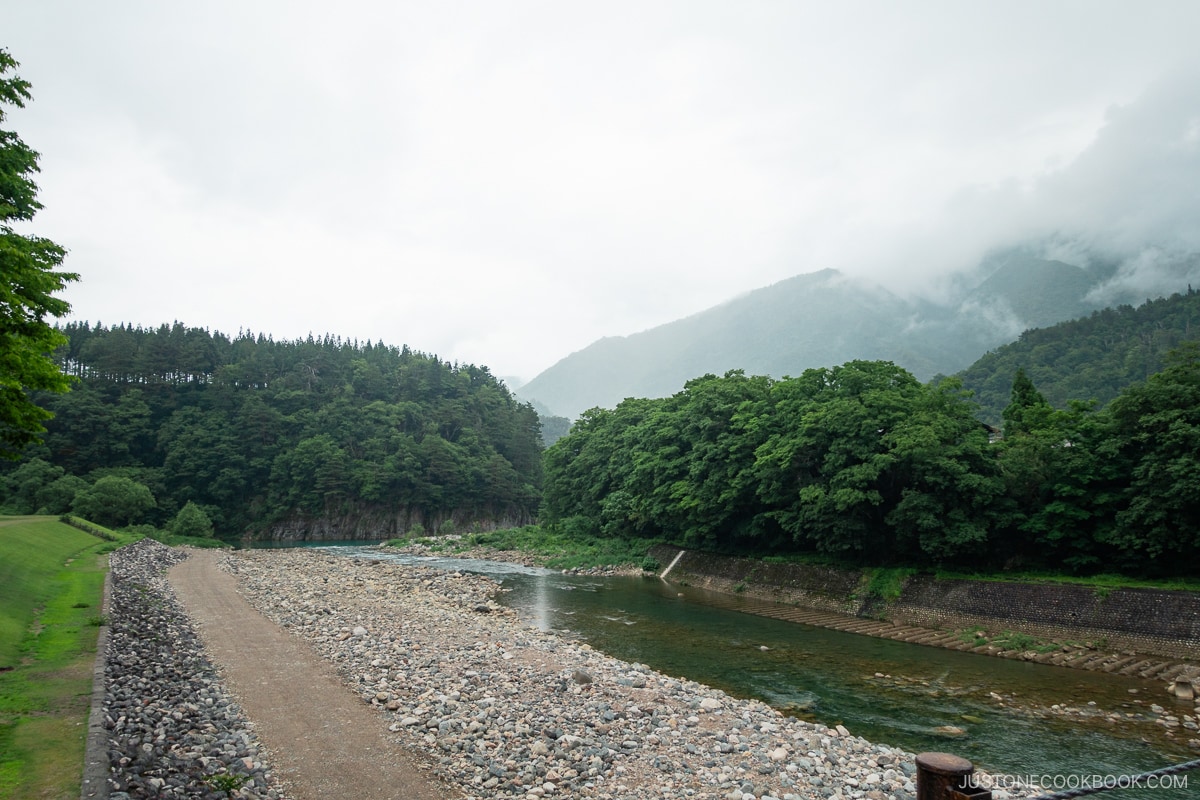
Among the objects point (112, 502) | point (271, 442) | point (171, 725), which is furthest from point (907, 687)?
point (271, 442)

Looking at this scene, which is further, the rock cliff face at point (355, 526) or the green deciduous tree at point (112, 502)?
the rock cliff face at point (355, 526)

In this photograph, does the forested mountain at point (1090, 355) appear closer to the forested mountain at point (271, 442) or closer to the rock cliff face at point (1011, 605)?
the rock cliff face at point (1011, 605)

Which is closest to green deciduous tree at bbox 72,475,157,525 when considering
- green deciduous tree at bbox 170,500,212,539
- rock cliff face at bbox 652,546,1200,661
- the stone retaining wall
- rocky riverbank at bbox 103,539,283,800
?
green deciduous tree at bbox 170,500,212,539

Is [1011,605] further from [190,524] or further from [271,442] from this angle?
[271,442]

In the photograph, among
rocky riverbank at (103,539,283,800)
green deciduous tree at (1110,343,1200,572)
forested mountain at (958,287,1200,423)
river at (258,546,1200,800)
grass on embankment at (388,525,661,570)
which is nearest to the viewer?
rocky riverbank at (103,539,283,800)

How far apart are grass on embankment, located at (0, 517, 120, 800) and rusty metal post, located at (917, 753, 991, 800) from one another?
33.3 ft

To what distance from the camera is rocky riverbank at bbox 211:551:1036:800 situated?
11.0m

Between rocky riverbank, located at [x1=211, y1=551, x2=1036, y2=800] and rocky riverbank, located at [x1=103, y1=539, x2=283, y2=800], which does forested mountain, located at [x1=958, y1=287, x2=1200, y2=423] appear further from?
rocky riverbank, located at [x1=103, y1=539, x2=283, y2=800]

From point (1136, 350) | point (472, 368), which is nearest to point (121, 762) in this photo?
point (1136, 350)

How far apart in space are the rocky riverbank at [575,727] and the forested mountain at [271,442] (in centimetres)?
7155

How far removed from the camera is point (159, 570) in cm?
3744

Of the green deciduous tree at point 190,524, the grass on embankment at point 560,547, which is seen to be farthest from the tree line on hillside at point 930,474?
the green deciduous tree at point 190,524

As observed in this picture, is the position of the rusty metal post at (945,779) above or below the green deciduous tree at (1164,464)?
below

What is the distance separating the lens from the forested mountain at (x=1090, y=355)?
8331 cm
